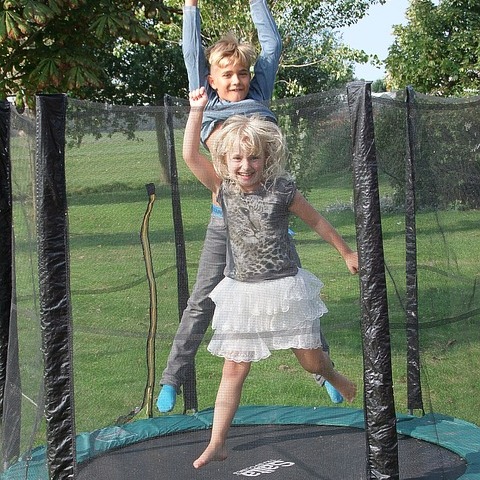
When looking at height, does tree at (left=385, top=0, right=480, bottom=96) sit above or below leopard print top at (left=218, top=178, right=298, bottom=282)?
above

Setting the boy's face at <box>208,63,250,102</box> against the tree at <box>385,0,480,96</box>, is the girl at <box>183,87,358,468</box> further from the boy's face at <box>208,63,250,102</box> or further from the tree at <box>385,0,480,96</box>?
the tree at <box>385,0,480,96</box>

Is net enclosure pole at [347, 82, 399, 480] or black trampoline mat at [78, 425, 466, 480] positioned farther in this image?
black trampoline mat at [78, 425, 466, 480]

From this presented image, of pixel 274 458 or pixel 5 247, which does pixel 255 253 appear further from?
pixel 5 247

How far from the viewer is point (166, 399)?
11.4ft

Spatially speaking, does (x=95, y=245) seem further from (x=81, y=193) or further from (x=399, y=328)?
(x=399, y=328)

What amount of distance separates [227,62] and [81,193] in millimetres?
673

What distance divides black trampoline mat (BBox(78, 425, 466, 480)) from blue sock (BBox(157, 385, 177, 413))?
0.27 metres

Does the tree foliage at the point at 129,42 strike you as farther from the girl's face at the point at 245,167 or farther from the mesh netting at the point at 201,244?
the girl's face at the point at 245,167

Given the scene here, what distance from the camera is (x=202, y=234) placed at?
3.56m

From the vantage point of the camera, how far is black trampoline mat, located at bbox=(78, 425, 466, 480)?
11.8 ft

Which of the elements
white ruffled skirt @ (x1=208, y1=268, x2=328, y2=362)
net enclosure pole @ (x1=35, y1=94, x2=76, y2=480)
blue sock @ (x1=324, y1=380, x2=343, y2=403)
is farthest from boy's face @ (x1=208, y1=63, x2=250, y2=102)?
blue sock @ (x1=324, y1=380, x2=343, y2=403)

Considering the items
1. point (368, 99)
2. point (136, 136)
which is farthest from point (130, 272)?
point (368, 99)

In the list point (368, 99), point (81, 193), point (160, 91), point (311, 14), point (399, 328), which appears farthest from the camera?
point (160, 91)

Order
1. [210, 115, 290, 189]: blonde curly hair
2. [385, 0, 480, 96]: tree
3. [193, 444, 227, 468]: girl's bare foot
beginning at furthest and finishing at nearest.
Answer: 1. [385, 0, 480, 96]: tree
2. [193, 444, 227, 468]: girl's bare foot
3. [210, 115, 290, 189]: blonde curly hair
